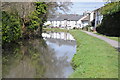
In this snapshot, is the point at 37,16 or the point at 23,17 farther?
the point at 37,16

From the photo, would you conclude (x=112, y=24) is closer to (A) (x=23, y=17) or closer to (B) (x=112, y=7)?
(B) (x=112, y=7)

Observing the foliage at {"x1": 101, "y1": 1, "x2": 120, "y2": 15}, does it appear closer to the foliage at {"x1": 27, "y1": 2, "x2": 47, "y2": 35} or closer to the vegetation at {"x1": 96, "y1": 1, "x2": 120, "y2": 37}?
the vegetation at {"x1": 96, "y1": 1, "x2": 120, "y2": 37}

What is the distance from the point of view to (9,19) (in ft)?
49.6

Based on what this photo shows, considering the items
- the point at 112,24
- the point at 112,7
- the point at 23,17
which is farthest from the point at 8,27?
the point at 112,24

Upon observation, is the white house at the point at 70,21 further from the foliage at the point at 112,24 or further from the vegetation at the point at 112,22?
the vegetation at the point at 112,22

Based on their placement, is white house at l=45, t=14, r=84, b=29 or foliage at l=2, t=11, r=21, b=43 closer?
foliage at l=2, t=11, r=21, b=43

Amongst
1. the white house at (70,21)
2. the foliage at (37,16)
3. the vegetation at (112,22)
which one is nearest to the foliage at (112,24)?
the vegetation at (112,22)

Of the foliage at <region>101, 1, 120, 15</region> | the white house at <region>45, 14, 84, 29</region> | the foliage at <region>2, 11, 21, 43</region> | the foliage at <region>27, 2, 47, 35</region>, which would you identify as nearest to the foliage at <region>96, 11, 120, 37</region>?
the foliage at <region>101, 1, 120, 15</region>

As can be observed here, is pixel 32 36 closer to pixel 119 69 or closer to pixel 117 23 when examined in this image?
pixel 117 23

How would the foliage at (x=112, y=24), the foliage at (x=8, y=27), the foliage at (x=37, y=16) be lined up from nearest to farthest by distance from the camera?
the foliage at (x=8, y=27) < the foliage at (x=112, y=24) < the foliage at (x=37, y=16)

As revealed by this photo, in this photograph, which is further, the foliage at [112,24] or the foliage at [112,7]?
the foliage at [112,24]

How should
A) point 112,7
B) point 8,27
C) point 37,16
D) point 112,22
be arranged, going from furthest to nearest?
1. point 37,16
2. point 112,22
3. point 112,7
4. point 8,27

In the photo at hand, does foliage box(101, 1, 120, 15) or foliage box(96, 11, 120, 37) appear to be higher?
foliage box(101, 1, 120, 15)

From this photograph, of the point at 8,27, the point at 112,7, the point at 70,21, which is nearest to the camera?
the point at 8,27
